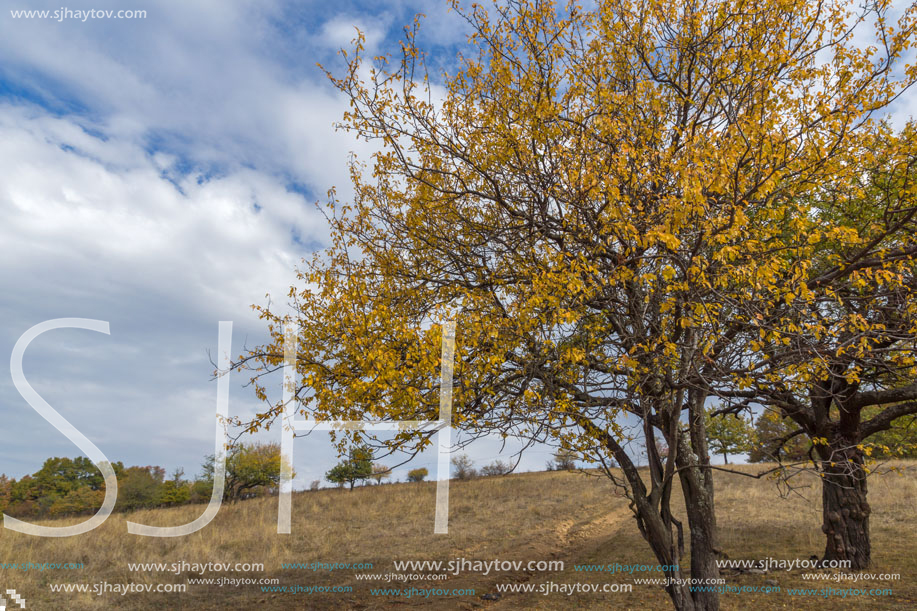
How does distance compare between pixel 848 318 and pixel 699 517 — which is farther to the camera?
pixel 699 517

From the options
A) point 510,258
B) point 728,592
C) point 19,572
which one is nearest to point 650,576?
point 728,592

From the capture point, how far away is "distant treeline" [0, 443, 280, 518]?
96.1 feet

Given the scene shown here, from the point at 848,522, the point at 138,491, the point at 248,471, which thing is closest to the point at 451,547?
the point at 848,522

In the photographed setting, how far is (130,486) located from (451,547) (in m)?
26.3

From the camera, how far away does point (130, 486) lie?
3180 centimetres

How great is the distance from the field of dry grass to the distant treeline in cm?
478

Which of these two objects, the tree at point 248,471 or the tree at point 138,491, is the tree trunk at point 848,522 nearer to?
the tree at point 248,471

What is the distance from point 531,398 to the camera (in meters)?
5.96

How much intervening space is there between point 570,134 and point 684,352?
3.28m

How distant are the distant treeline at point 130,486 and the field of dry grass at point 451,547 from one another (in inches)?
188

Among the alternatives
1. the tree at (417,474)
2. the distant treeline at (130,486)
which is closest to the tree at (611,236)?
the distant treeline at (130,486)

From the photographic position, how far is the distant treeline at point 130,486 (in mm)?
29297

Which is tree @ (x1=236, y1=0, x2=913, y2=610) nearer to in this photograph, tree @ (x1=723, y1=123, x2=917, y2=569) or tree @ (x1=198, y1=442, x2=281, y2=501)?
tree @ (x1=723, y1=123, x2=917, y2=569)

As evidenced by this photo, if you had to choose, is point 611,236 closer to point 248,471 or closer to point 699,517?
point 699,517
